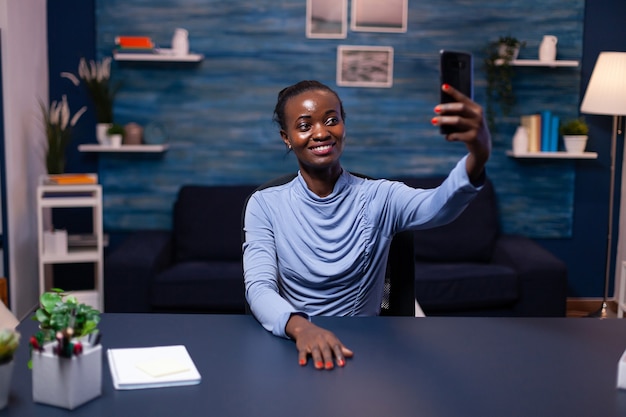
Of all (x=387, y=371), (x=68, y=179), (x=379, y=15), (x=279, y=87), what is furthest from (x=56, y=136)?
(x=387, y=371)

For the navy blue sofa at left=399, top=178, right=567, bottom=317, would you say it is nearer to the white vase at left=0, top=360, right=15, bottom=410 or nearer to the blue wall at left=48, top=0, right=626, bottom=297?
the blue wall at left=48, top=0, right=626, bottom=297

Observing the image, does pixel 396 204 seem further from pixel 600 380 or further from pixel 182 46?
pixel 182 46

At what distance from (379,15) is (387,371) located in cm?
331

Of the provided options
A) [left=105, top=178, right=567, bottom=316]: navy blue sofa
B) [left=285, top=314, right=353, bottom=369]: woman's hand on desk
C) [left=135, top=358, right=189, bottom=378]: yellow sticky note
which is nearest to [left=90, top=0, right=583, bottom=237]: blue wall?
[left=105, top=178, right=567, bottom=316]: navy blue sofa

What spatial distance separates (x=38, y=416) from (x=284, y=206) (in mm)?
934

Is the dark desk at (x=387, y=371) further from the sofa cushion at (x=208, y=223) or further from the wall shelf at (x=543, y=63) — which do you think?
the wall shelf at (x=543, y=63)

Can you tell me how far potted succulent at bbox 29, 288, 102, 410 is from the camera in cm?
134

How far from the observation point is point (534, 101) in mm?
4602

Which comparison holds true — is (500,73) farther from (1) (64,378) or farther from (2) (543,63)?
(1) (64,378)

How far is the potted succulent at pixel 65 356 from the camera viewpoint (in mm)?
1343

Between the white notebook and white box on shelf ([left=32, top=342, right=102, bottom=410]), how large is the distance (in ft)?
0.26

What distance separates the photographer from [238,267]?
4070 mm

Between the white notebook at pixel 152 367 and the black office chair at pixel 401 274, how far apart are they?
2.18ft

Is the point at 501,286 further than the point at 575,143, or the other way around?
the point at 575,143
